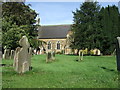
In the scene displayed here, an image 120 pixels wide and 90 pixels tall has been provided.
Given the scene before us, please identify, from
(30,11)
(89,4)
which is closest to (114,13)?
(89,4)

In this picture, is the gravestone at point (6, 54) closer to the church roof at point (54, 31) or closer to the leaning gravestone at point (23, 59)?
the leaning gravestone at point (23, 59)

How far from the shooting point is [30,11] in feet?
140

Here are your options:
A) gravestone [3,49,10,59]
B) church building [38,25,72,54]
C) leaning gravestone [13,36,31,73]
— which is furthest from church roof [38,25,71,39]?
leaning gravestone [13,36,31,73]

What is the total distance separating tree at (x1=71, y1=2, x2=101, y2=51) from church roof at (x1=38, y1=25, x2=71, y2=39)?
97.5ft

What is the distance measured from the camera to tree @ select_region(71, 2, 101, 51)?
A: 3675 centimetres

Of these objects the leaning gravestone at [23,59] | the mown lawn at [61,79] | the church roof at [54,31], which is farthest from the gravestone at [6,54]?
the church roof at [54,31]

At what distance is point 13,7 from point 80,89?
34.3 m

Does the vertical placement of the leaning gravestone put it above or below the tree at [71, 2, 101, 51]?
below

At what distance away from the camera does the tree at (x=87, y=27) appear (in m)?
36.8

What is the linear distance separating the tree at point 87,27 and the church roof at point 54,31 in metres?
29.7

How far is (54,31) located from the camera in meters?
71.9

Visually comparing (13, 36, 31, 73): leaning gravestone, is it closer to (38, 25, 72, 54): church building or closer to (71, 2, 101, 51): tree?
(71, 2, 101, 51): tree

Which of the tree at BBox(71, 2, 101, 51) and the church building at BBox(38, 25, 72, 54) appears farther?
the church building at BBox(38, 25, 72, 54)

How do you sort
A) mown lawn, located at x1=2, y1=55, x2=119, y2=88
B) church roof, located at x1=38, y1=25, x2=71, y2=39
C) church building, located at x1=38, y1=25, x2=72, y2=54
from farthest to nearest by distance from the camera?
church roof, located at x1=38, y1=25, x2=71, y2=39 < church building, located at x1=38, y1=25, x2=72, y2=54 < mown lawn, located at x1=2, y1=55, x2=119, y2=88
